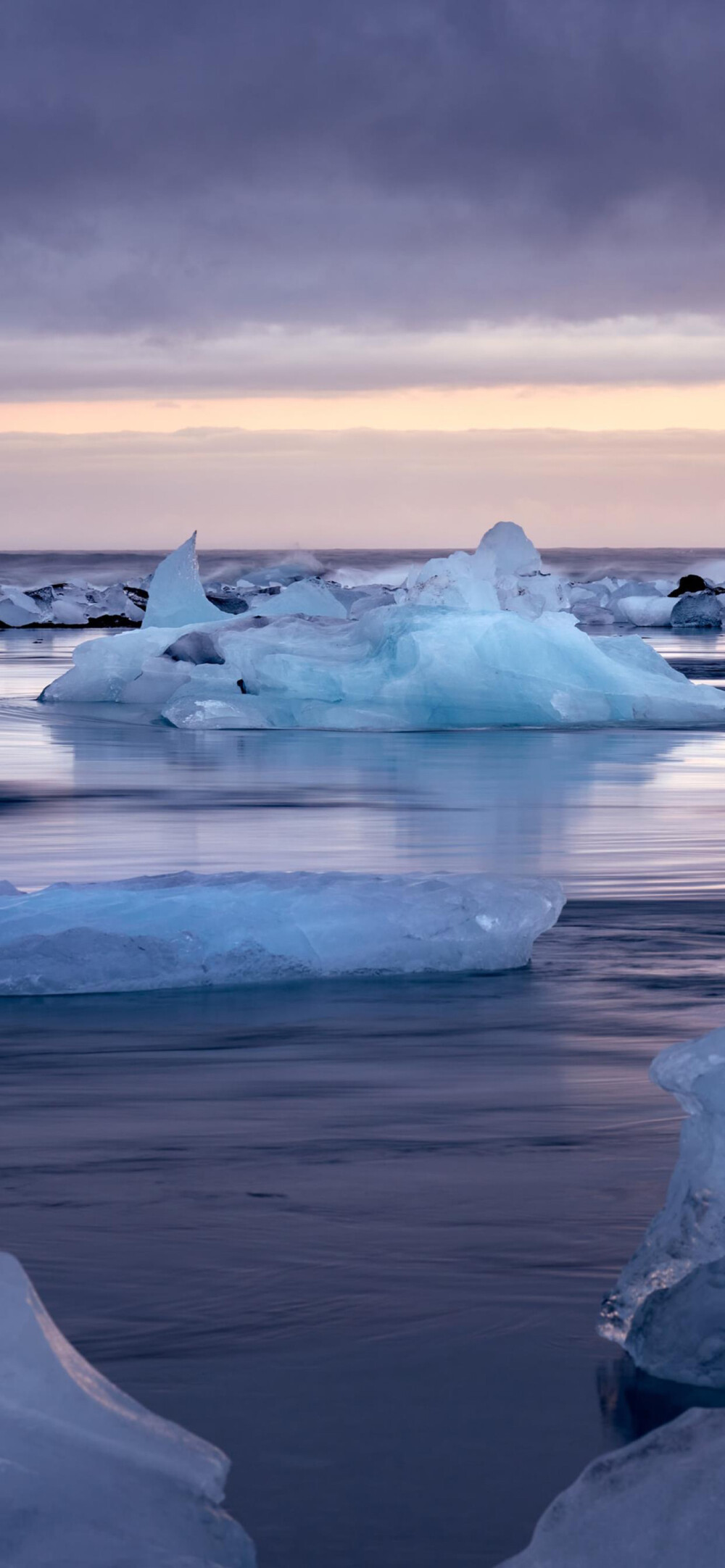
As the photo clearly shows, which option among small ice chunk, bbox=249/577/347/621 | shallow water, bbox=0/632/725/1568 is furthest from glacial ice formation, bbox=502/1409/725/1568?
small ice chunk, bbox=249/577/347/621

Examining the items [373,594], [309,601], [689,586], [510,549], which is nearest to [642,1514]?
[510,549]

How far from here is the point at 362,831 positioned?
25.8 ft

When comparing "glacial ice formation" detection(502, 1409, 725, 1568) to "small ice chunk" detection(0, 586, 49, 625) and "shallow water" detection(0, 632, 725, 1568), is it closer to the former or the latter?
"shallow water" detection(0, 632, 725, 1568)

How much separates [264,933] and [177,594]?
1588 centimetres

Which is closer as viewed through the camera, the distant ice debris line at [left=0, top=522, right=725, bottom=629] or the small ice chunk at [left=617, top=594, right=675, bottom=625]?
the distant ice debris line at [left=0, top=522, right=725, bottom=629]

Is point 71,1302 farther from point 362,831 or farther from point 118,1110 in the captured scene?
point 362,831

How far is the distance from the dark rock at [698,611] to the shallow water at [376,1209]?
32.2 meters

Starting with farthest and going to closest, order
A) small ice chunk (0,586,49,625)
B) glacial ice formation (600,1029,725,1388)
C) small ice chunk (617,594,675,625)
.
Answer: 1. small ice chunk (0,586,49,625)
2. small ice chunk (617,594,675,625)
3. glacial ice formation (600,1029,725,1388)

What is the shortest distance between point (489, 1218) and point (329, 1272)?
0.33 meters

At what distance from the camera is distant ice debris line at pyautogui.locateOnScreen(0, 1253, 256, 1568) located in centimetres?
176

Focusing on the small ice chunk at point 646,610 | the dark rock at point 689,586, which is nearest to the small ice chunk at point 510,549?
the small ice chunk at point 646,610

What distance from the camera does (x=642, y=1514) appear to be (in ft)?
5.95

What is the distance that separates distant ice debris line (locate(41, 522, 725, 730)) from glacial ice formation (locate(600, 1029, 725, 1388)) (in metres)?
13.0

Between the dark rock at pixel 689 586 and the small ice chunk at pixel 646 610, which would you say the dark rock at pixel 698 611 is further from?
the dark rock at pixel 689 586
